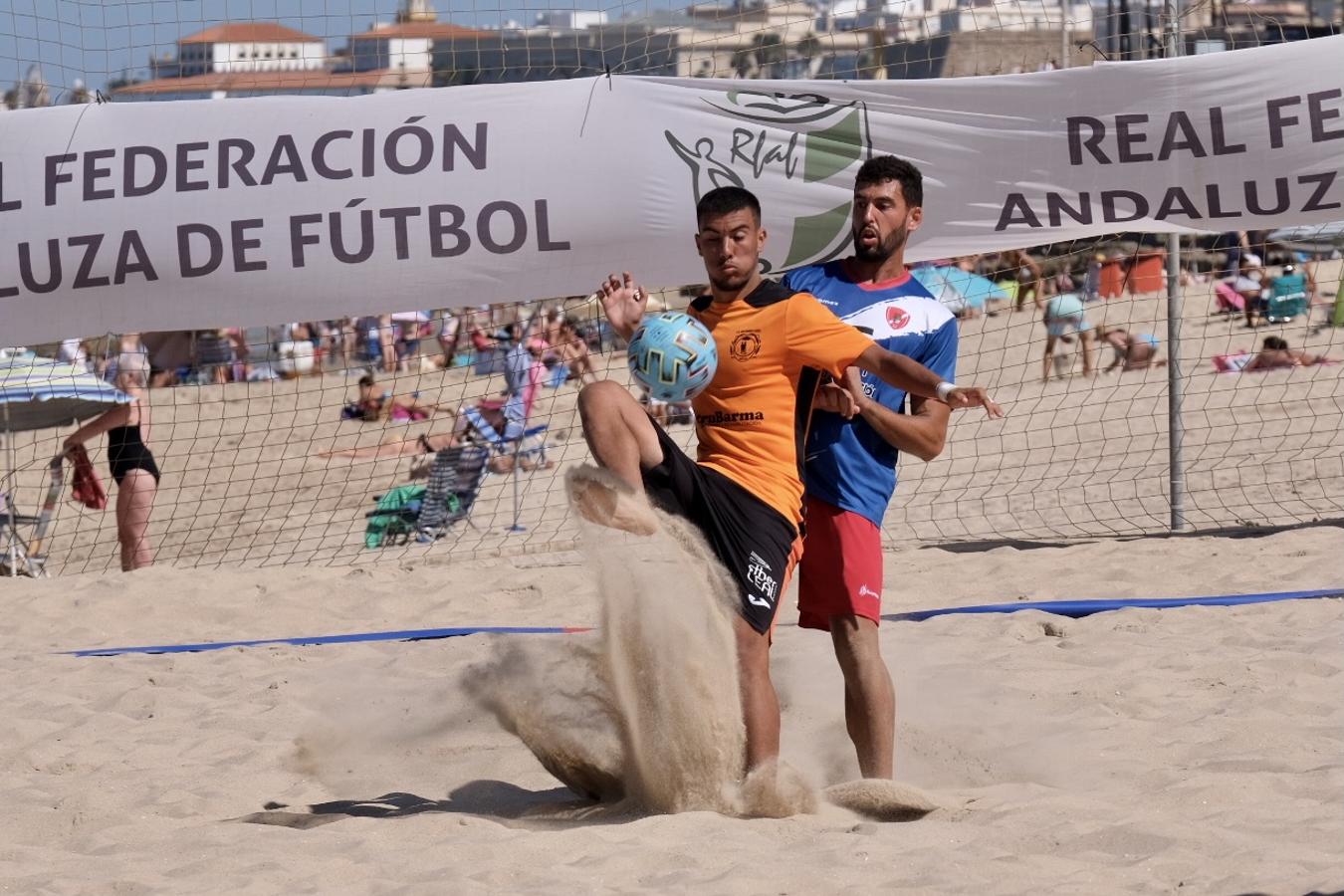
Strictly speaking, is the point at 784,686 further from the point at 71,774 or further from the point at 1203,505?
the point at 1203,505

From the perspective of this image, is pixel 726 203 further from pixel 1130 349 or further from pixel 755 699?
pixel 1130 349

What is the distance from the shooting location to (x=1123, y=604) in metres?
5.85

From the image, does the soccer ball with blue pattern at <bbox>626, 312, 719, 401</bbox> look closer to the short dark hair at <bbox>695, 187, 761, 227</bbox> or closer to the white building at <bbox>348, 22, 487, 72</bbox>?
the short dark hair at <bbox>695, 187, 761, 227</bbox>

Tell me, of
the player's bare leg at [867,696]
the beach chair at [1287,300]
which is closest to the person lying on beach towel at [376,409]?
the beach chair at [1287,300]

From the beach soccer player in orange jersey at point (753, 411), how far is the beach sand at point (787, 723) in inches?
7.7

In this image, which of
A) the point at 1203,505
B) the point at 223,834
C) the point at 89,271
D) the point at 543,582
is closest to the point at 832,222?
the point at 543,582

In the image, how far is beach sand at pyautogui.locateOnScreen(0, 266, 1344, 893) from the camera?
3.14 metres

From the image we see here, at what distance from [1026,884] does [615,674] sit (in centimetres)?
102

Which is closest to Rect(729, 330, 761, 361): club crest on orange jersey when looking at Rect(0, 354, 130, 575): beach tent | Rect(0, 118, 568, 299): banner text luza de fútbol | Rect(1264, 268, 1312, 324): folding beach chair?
Rect(0, 118, 568, 299): banner text luza de fútbol

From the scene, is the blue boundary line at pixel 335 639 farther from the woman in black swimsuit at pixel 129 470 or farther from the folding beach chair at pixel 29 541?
the folding beach chair at pixel 29 541

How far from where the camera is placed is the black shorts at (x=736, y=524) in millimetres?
3414

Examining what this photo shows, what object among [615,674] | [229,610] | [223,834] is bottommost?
[229,610]

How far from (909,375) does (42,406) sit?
6449 mm

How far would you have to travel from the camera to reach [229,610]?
6.64 metres
